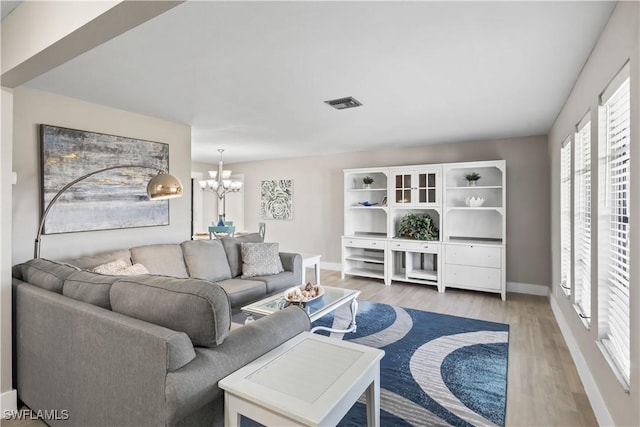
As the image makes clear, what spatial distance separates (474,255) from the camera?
Result: 196 inches

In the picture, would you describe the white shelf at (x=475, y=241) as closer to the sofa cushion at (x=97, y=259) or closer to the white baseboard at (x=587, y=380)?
the white baseboard at (x=587, y=380)

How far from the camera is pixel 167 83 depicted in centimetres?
288

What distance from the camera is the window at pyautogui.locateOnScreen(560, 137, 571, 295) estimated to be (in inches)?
133

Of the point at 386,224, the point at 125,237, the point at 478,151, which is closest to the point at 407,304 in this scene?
the point at 386,224

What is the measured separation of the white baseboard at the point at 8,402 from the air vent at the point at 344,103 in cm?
324

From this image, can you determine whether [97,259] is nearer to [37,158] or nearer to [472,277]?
[37,158]

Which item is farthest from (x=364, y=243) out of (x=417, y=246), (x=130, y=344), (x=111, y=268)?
(x=130, y=344)

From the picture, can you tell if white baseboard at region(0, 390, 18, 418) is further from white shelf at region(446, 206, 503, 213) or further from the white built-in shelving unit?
white shelf at region(446, 206, 503, 213)

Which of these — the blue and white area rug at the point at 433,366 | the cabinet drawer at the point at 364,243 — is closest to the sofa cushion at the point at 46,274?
the blue and white area rug at the point at 433,366

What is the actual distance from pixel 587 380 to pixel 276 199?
598 centimetres

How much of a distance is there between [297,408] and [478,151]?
5.16m

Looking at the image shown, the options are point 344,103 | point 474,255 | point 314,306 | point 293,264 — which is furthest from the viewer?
point 474,255

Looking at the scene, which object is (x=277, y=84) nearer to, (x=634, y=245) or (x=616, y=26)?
(x=616, y=26)

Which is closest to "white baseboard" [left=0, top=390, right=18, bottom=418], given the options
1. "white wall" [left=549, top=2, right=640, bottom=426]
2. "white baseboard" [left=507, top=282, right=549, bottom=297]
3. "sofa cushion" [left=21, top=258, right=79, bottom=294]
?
"sofa cushion" [left=21, top=258, right=79, bottom=294]
